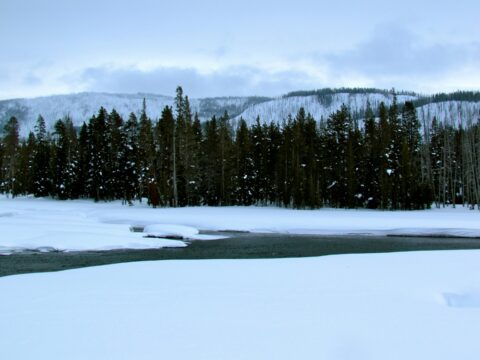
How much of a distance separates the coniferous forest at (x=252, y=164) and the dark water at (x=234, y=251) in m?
26.3

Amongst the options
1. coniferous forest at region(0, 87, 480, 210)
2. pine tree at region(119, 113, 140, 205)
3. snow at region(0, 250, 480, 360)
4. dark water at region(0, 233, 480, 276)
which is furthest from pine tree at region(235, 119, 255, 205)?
snow at region(0, 250, 480, 360)

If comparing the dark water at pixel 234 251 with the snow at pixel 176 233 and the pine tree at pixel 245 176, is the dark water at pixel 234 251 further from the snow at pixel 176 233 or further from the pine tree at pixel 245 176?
the pine tree at pixel 245 176

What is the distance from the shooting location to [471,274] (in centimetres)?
1095

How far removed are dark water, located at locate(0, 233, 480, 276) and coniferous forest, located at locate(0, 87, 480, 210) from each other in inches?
1037

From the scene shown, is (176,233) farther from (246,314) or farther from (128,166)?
(128,166)

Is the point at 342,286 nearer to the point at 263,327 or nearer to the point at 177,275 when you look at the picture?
the point at 263,327

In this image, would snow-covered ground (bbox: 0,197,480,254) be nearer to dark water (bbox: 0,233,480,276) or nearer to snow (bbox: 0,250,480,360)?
dark water (bbox: 0,233,480,276)

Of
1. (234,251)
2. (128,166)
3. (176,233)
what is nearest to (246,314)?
(234,251)

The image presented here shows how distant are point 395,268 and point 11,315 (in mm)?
9469

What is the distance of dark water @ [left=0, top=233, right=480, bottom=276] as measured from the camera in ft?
57.0

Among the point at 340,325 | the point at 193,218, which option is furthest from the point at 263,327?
the point at 193,218

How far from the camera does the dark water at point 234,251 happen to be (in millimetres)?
17375

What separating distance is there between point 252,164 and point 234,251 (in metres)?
39.7

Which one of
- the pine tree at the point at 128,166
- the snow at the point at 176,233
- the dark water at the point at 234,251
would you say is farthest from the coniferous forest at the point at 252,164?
Result: the dark water at the point at 234,251
